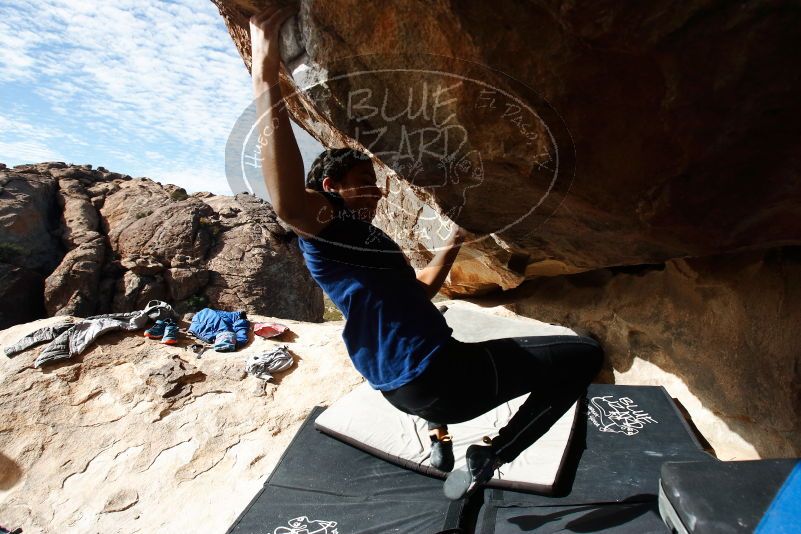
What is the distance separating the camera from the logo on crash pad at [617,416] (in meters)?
3.14

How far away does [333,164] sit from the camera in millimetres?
1479

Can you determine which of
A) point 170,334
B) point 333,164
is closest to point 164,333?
point 170,334

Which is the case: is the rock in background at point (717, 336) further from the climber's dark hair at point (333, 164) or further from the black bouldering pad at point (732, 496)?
the climber's dark hair at point (333, 164)

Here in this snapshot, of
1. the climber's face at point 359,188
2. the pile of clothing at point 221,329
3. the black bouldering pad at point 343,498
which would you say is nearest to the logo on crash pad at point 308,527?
the black bouldering pad at point 343,498

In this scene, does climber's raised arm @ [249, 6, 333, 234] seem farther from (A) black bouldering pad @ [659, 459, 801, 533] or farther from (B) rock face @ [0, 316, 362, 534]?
(B) rock face @ [0, 316, 362, 534]

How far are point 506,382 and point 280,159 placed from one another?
103cm

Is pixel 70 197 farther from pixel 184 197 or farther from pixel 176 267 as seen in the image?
pixel 176 267

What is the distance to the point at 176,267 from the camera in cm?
1327

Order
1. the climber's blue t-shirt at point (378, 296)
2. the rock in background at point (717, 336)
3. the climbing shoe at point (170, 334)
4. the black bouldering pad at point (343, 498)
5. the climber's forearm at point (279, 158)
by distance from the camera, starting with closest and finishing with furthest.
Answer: the climber's forearm at point (279, 158) → the climber's blue t-shirt at point (378, 296) → the rock in background at point (717, 336) → the black bouldering pad at point (343, 498) → the climbing shoe at point (170, 334)

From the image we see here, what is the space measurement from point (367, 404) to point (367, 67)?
269cm

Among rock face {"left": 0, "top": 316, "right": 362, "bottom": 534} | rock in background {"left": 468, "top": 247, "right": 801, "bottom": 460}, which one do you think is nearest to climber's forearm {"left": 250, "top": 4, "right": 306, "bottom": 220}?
rock in background {"left": 468, "top": 247, "right": 801, "bottom": 460}

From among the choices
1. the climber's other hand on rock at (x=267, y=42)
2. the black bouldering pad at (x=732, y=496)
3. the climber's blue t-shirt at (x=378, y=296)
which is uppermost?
the climber's other hand on rock at (x=267, y=42)

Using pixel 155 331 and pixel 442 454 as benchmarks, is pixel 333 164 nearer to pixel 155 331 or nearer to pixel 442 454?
pixel 442 454

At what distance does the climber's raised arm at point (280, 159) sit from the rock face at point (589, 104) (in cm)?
44
